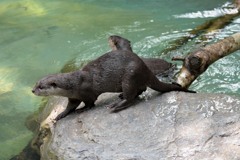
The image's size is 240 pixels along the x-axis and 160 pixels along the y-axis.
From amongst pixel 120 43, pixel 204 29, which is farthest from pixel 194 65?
pixel 204 29

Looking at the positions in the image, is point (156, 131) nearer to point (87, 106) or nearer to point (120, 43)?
point (87, 106)

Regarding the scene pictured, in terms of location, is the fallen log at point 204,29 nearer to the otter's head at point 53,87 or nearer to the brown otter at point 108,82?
the brown otter at point 108,82

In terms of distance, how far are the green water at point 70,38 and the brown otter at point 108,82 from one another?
110 centimetres

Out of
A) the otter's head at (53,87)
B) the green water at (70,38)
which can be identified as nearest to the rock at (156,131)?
the otter's head at (53,87)

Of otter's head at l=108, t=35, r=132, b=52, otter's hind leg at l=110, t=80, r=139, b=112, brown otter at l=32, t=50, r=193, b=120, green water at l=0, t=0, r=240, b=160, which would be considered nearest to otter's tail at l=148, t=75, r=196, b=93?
brown otter at l=32, t=50, r=193, b=120

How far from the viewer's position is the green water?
176 inches

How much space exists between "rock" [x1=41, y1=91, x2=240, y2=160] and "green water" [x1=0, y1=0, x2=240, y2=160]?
1.14 meters

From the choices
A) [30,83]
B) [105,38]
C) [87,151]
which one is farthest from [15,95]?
[87,151]

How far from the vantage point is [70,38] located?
240 inches

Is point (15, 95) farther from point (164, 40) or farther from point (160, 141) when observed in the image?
point (160, 141)

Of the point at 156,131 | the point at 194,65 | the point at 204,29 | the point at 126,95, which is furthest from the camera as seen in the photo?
the point at 204,29

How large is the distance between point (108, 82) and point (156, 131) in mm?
576

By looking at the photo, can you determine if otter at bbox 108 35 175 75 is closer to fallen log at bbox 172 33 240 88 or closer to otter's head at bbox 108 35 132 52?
otter's head at bbox 108 35 132 52

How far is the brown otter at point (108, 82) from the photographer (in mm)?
3131
